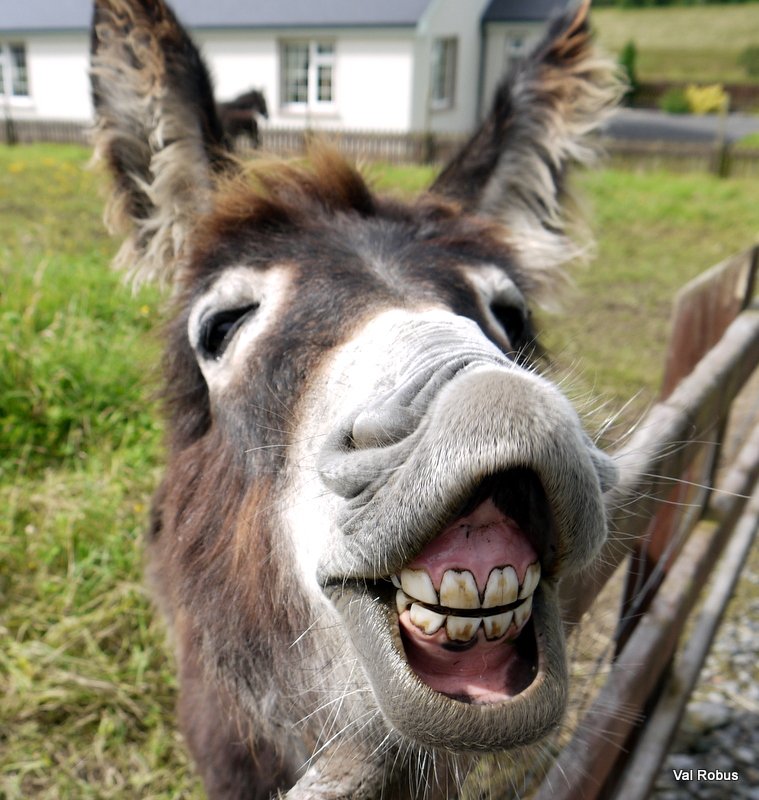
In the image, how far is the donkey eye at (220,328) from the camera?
2209mm

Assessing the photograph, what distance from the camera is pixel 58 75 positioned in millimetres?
26766

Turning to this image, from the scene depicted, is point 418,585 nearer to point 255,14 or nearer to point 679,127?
point 255,14

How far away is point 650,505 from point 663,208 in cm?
1254

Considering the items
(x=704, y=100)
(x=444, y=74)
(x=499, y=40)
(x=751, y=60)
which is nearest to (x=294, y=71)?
(x=444, y=74)

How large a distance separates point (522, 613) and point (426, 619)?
178 millimetres

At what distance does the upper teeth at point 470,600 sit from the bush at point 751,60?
6272cm

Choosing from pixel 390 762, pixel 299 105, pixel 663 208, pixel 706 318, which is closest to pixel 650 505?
pixel 390 762

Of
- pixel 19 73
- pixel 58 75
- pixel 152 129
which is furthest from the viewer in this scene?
pixel 19 73

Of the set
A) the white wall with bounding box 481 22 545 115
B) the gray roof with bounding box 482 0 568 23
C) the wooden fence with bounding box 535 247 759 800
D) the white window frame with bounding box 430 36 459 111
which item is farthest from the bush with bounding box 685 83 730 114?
the wooden fence with bounding box 535 247 759 800

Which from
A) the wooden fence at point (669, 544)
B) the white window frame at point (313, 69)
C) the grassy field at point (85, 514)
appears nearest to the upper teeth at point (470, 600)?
the wooden fence at point (669, 544)

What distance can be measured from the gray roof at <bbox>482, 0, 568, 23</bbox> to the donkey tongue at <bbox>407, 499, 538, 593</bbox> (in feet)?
98.6

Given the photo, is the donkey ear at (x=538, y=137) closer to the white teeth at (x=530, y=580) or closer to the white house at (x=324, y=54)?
the white teeth at (x=530, y=580)

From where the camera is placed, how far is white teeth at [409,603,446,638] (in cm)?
135

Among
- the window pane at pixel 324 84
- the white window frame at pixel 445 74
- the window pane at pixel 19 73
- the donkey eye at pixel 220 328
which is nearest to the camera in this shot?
the donkey eye at pixel 220 328
